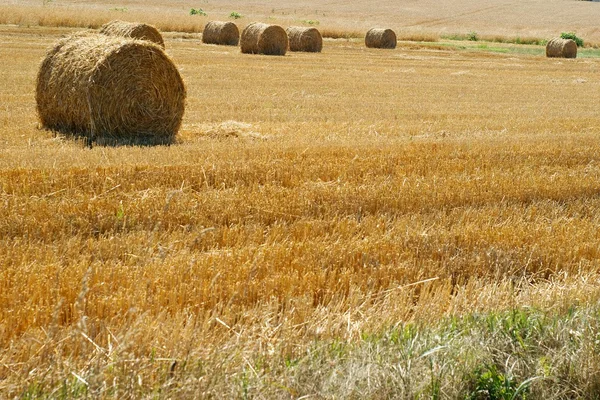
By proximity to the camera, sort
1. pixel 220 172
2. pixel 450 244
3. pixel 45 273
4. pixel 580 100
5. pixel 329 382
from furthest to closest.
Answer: pixel 580 100, pixel 220 172, pixel 450 244, pixel 45 273, pixel 329 382

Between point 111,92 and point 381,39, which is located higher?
point 381,39

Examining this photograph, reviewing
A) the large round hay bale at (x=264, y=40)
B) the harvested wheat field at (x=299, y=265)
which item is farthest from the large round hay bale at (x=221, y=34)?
the harvested wheat field at (x=299, y=265)

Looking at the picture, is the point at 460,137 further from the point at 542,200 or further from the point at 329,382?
the point at 329,382

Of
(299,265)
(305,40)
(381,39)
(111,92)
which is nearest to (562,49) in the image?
(381,39)

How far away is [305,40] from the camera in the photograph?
32.6 meters

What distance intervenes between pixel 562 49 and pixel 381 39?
877 centimetres

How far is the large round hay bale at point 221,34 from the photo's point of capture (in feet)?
108

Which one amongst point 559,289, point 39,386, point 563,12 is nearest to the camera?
point 39,386

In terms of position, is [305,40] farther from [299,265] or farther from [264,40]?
[299,265]

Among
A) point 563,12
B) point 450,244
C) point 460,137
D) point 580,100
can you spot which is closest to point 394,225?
point 450,244

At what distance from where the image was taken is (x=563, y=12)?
77188 mm

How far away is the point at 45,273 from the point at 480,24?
67215 millimetres

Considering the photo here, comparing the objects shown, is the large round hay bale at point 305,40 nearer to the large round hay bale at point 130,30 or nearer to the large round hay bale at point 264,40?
the large round hay bale at point 264,40

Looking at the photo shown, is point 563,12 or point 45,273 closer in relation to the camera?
point 45,273
